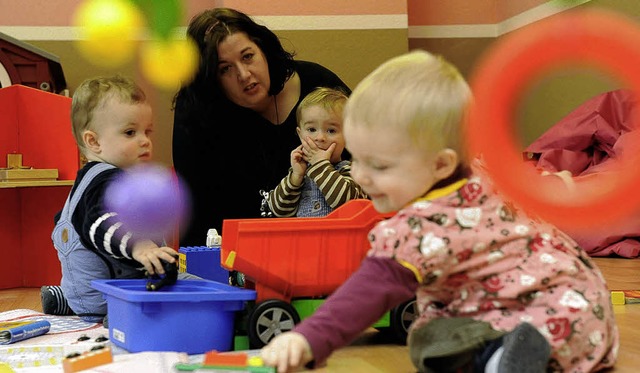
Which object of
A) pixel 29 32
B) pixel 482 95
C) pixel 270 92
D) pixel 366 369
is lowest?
pixel 366 369

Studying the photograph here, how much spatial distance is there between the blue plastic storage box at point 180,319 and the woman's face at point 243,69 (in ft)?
2.57

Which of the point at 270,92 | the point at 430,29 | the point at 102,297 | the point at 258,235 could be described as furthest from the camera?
the point at 430,29

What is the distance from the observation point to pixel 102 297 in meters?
1.56

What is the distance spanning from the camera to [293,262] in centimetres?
127

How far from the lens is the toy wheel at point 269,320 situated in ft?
4.02

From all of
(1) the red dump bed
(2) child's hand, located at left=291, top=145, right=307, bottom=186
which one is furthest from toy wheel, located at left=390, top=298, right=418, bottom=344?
(2) child's hand, located at left=291, top=145, right=307, bottom=186

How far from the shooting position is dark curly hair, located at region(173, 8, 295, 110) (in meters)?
1.86

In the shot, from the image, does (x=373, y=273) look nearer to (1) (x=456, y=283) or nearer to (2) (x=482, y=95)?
(1) (x=456, y=283)

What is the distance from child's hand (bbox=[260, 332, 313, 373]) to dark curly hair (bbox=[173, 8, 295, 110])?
1.18 metres

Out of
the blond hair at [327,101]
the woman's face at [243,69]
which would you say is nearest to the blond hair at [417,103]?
the blond hair at [327,101]

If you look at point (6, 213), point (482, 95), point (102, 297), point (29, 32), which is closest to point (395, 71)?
point (482, 95)

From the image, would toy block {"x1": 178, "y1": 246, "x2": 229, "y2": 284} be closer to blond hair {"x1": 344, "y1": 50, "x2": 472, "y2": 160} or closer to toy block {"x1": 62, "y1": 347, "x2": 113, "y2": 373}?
toy block {"x1": 62, "y1": 347, "x2": 113, "y2": 373}

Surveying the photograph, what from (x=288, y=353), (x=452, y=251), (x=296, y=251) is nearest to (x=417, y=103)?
(x=452, y=251)

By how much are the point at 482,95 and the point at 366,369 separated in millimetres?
431
